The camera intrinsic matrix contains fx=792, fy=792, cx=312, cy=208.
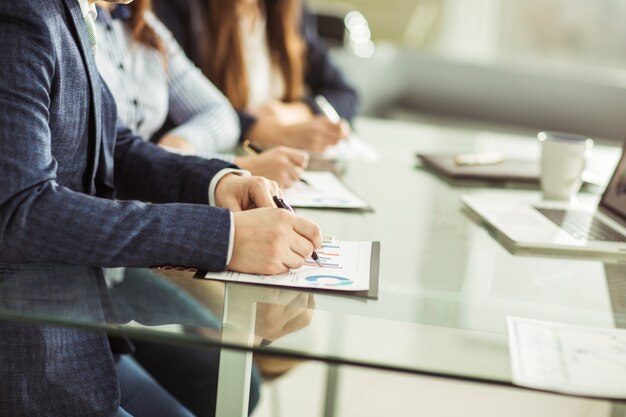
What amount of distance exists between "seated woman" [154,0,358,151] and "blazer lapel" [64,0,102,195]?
0.75 m

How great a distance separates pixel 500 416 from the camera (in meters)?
2.24

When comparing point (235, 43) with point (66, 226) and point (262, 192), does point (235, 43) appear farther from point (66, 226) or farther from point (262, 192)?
point (66, 226)

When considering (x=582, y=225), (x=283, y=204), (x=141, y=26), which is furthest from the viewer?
(x=141, y=26)

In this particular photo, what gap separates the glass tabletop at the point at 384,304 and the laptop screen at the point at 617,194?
0.72 ft

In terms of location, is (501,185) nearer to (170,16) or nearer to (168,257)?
(168,257)

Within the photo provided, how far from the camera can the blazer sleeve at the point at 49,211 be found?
804 millimetres

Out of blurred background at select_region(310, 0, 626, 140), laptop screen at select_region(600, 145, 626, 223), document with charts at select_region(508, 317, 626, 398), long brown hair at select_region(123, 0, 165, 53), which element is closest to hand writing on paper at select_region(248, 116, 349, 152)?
long brown hair at select_region(123, 0, 165, 53)

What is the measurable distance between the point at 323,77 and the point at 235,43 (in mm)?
358

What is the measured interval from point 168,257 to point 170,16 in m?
1.31

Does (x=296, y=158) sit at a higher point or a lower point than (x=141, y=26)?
lower

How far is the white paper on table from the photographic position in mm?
1588

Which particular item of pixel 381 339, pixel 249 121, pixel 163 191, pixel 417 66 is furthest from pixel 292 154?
pixel 417 66

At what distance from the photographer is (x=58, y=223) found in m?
0.82

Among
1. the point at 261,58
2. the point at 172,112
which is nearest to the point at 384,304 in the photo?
the point at 172,112
